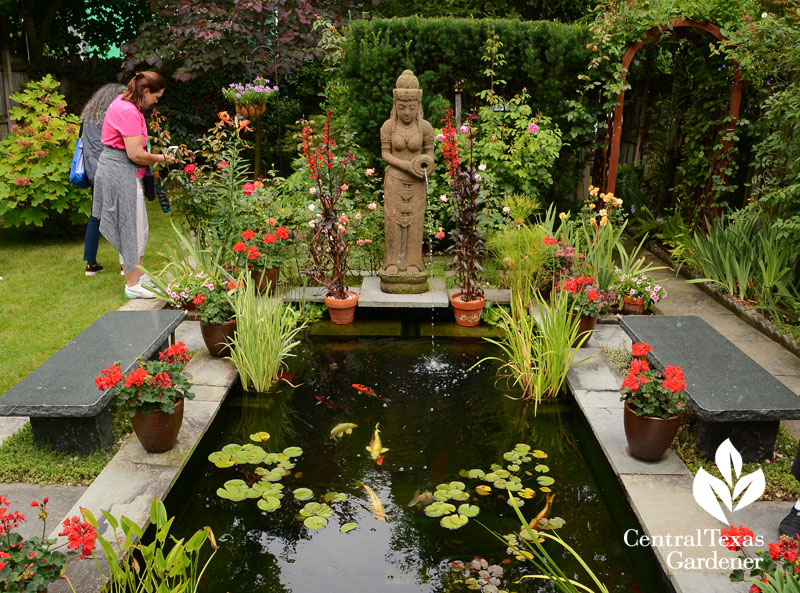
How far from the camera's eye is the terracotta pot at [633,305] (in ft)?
19.1

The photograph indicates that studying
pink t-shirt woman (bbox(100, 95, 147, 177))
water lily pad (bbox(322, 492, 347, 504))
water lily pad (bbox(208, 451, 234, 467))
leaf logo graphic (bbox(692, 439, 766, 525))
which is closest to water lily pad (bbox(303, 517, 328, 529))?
water lily pad (bbox(322, 492, 347, 504))

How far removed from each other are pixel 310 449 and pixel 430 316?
7.79 ft

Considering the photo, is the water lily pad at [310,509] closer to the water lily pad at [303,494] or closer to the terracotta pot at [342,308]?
the water lily pad at [303,494]

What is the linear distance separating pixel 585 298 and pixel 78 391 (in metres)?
3.43

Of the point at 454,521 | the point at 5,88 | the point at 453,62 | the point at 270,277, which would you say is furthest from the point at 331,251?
the point at 5,88

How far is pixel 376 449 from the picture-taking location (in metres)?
3.96

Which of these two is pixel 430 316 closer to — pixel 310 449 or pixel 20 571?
pixel 310 449

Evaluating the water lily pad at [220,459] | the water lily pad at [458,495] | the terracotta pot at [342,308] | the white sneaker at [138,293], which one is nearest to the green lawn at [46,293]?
the white sneaker at [138,293]

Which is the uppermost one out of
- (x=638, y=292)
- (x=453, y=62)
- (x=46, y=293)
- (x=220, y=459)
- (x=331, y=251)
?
(x=453, y=62)

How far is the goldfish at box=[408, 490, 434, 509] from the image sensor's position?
3.48 metres

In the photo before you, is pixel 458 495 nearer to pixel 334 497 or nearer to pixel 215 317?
pixel 334 497

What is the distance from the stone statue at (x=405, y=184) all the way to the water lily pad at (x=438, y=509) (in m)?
2.99

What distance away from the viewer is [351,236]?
6.59 metres

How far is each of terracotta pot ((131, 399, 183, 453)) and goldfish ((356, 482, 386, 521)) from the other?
101 cm
